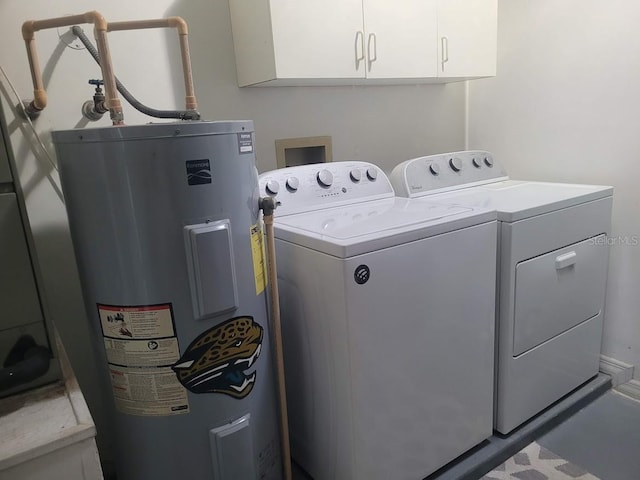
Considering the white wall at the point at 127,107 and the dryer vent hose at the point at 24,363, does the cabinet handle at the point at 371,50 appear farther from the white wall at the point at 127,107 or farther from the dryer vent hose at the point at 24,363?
the dryer vent hose at the point at 24,363

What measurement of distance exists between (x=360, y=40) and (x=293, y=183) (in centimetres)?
63

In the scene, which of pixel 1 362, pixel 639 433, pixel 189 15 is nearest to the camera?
pixel 1 362

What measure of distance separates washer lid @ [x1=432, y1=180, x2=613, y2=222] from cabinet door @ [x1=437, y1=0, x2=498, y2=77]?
549mm

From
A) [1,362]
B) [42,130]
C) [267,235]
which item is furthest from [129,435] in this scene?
[42,130]

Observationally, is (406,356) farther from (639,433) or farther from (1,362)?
(639,433)

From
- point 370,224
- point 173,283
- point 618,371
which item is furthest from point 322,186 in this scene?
point 618,371

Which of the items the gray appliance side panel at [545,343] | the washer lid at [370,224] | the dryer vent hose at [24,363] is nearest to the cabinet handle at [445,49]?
the washer lid at [370,224]

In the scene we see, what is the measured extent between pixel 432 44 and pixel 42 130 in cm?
153

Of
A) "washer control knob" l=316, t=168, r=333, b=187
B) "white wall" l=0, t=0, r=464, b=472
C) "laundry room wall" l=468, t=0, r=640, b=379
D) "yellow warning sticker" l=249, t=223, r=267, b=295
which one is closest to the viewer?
"yellow warning sticker" l=249, t=223, r=267, b=295

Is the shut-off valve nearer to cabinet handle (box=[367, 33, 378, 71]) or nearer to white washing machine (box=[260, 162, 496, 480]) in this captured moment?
white washing machine (box=[260, 162, 496, 480])

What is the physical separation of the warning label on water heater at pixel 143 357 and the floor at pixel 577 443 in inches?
27.8

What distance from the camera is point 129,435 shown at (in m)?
1.14

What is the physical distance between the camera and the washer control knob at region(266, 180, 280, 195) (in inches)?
59.1

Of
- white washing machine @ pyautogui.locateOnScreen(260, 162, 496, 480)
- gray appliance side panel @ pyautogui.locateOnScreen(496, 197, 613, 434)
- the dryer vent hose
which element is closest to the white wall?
the dryer vent hose
